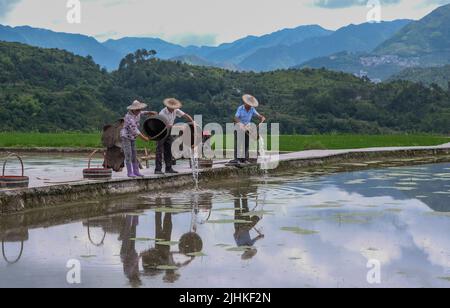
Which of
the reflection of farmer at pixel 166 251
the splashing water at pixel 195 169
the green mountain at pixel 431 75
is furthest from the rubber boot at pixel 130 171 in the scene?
the green mountain at pixel 431 75

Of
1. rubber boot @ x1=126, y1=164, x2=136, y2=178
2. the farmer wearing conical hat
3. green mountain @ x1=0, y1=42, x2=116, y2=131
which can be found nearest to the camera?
the farmer wearing conical hat

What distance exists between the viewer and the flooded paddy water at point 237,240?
7578 millimetres

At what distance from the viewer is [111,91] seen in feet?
280

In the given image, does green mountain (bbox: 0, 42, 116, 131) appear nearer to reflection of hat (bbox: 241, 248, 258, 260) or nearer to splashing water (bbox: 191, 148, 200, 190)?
splashing water (bbox: 191, 148, 200, 190)

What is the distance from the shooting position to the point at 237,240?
9.63 meters

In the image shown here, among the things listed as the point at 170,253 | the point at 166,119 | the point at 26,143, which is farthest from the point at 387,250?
the point at 26,143

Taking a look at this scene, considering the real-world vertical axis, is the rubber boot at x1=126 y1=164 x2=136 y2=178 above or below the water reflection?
above

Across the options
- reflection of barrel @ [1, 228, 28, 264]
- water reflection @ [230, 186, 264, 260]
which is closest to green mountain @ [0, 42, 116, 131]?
water reflection @ [230, 186, 264, 260]

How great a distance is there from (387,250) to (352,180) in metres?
9.20

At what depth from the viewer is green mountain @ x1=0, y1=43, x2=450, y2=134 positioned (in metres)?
71.4

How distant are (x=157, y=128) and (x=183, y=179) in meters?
1.19

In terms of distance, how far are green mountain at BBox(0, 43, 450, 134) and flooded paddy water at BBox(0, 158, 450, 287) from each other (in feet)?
176

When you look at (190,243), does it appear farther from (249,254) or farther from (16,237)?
(16,237)

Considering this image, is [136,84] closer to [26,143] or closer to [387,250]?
[26,143]
